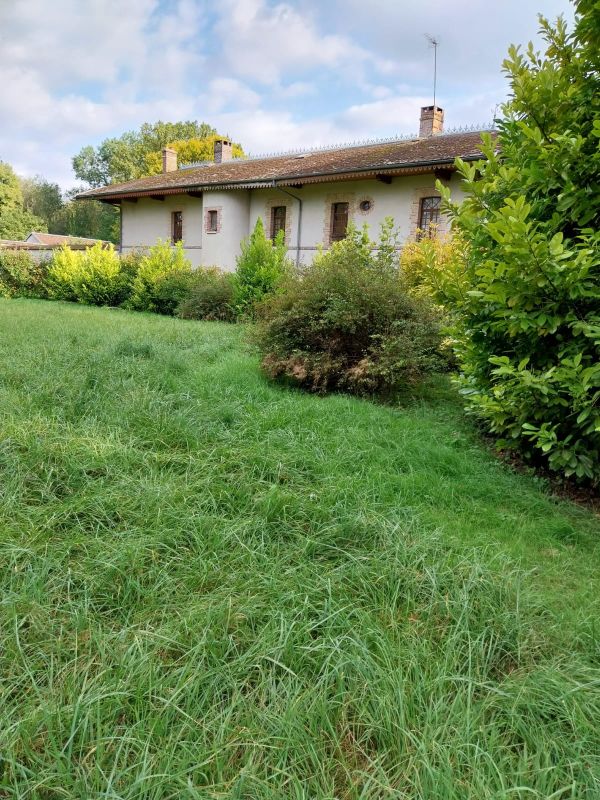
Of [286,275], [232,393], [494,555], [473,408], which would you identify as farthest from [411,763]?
[286,275]

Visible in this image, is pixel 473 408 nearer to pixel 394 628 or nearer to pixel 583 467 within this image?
pixel 583 467

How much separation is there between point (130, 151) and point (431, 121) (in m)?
40.5

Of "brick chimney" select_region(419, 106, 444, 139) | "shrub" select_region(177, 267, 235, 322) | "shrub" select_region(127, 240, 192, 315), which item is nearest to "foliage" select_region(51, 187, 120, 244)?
"shrub" select_region(127, 240, 192, 315)

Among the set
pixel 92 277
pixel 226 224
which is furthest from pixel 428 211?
pixel 92 277

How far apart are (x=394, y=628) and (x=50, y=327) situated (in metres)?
9.07

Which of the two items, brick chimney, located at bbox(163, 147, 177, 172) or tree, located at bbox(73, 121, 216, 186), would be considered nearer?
brick chimney, located at bbox(163, 147, 177, 172)

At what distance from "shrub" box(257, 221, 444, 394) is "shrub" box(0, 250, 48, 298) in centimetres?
1792

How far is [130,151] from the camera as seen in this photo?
52.2 metres

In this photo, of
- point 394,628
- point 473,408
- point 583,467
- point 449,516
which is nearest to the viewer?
point 394,628

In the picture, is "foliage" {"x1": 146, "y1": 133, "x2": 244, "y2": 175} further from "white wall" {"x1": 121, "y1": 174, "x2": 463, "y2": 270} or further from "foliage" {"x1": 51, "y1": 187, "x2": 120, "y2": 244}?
"white wall" {"x1": 121, "y1": 174, "x2": 463, "y2": 270}

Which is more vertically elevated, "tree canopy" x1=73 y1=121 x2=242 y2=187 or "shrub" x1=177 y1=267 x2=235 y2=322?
"tree canopy" x1=73 y1=121 x2=242 y2=187

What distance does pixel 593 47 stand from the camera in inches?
149

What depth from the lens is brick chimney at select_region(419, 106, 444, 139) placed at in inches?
814

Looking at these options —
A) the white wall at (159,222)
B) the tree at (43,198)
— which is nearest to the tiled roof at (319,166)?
the white wall at (159,222)
